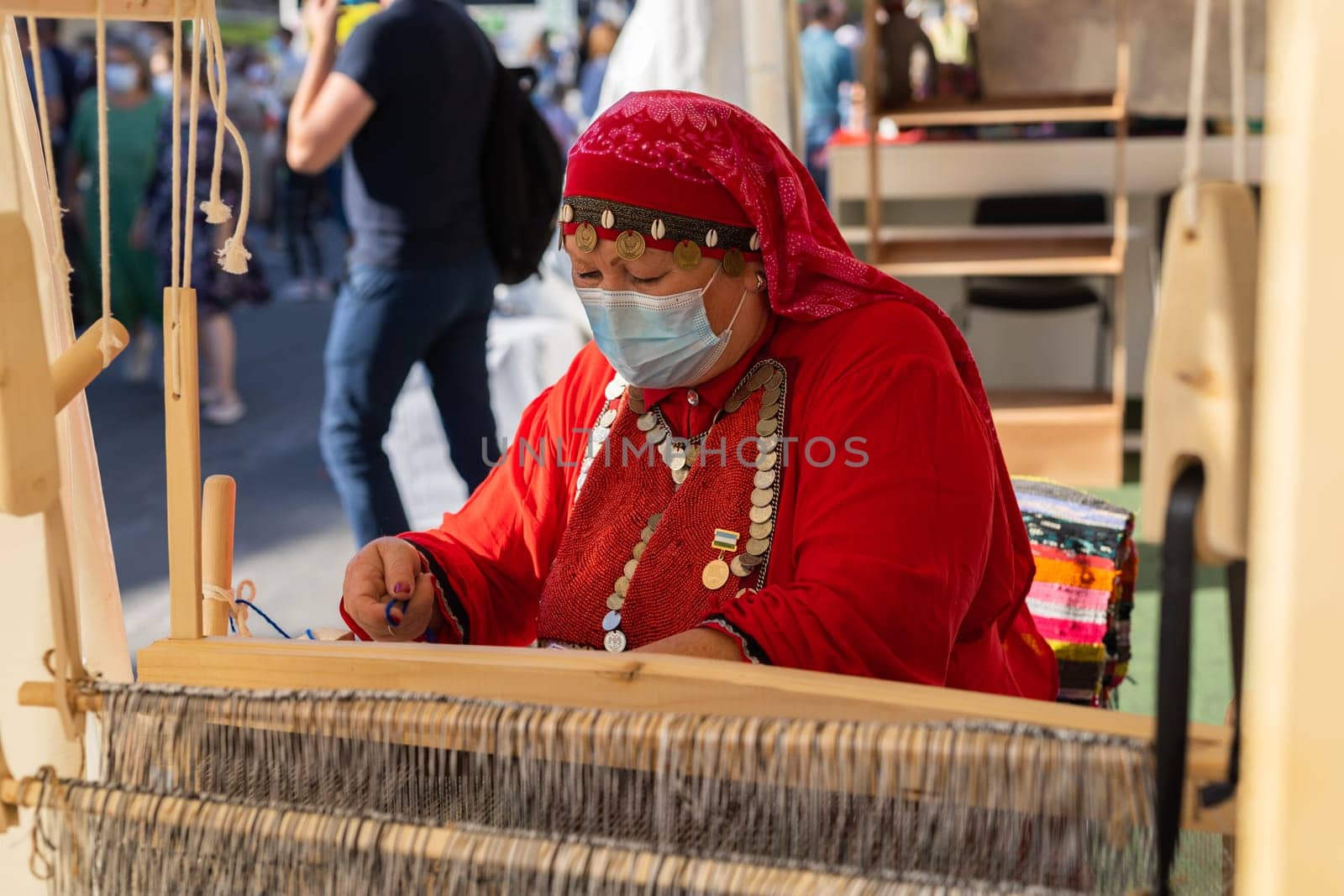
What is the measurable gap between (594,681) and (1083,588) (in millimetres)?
1197

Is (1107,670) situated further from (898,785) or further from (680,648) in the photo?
(898,785)

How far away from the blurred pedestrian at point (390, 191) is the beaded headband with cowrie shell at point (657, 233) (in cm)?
156

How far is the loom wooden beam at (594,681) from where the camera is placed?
889 mm

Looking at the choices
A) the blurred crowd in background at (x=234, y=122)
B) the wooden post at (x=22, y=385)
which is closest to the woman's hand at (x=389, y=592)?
the wooden post at (x=22, y=385)

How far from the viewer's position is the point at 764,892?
76 cm

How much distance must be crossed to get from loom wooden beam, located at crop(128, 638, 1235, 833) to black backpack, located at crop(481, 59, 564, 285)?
225 centimetres

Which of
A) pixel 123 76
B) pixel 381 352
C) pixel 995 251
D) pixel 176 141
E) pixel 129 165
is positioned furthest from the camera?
pixel 129 165

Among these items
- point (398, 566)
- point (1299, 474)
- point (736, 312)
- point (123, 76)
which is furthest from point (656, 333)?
point (123, 76)

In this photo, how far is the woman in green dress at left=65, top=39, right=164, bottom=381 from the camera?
19.1ft

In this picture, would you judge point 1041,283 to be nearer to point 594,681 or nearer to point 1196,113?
point 594,681

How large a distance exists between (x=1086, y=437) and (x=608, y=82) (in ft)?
6.92

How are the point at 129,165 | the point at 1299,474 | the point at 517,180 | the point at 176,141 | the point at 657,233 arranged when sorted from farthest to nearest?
the point at 129,165, the point at 517,180, the point at 657,233, the point at 176,141, the point at 1299,474

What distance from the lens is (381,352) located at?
3025 millimetres

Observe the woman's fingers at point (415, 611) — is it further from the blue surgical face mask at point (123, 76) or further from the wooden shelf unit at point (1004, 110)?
the blue surgical face mask at point (123, 76)
